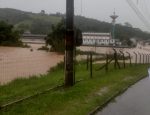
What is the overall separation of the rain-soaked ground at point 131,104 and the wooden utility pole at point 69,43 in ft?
6.68

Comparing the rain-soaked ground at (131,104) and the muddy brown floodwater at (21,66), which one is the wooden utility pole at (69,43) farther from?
the muddy brown floodwater at (21,66)

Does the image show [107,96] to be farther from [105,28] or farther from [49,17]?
[49,17]

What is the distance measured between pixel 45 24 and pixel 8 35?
149 feet

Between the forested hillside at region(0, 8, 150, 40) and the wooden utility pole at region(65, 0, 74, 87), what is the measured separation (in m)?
79.0

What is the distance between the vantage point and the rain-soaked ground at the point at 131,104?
1166cm

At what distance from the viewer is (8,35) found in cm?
7881

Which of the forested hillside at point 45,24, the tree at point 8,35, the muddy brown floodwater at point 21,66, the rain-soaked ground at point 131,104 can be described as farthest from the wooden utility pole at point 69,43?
the forested hillside at point 45,24

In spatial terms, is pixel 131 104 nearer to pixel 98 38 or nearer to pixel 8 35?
pixel 8 35

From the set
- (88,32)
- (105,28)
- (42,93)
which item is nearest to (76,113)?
(42,93)

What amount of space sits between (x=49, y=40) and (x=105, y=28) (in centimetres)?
4057

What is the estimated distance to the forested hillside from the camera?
336ft

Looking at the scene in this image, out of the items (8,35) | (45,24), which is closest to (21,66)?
(8,35)

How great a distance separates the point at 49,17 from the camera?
132m

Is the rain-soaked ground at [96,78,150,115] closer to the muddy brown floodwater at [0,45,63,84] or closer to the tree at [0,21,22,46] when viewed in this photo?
the muddy brown floodwater at [0,45,63,84]
